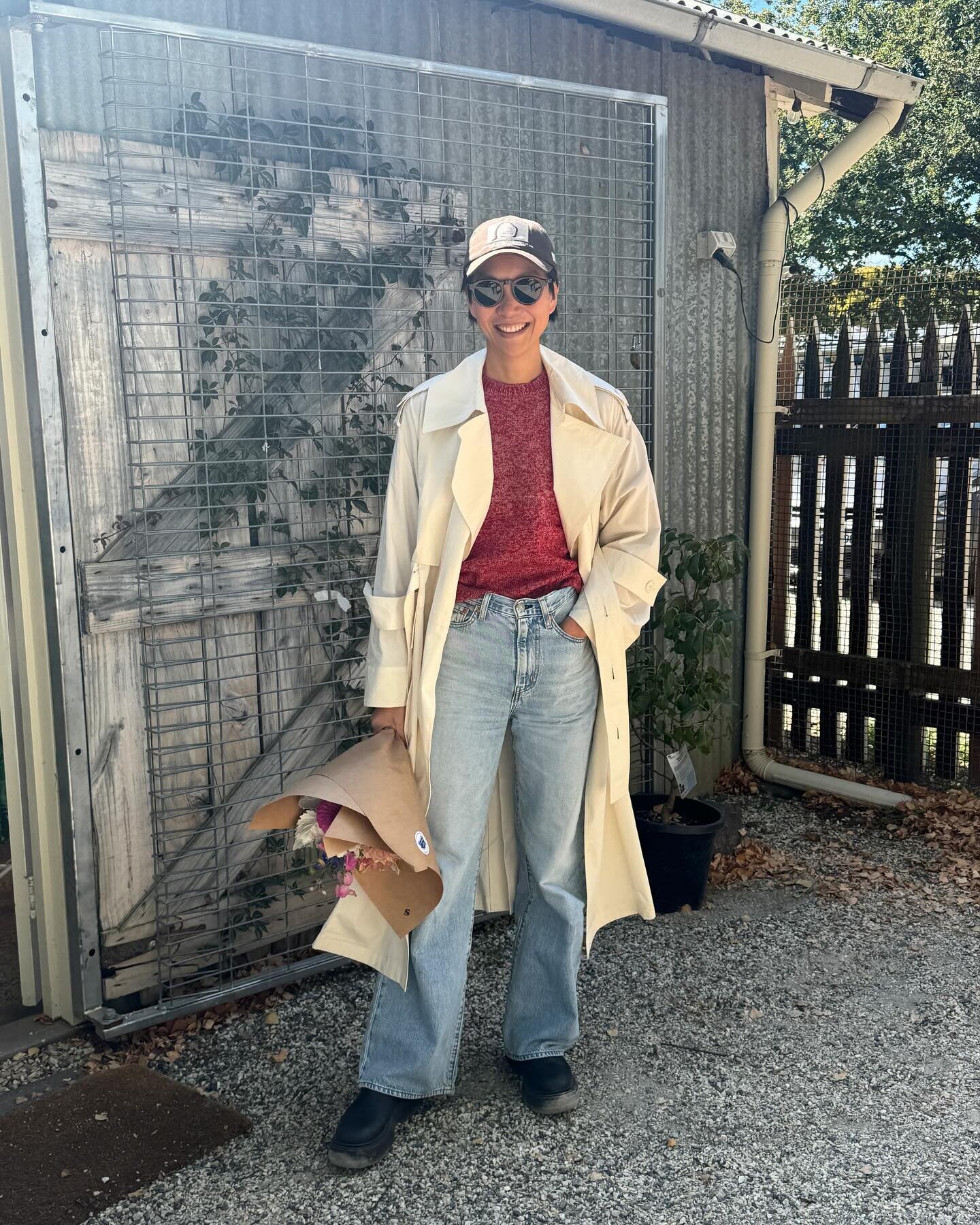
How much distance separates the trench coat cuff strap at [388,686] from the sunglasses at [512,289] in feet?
2.87

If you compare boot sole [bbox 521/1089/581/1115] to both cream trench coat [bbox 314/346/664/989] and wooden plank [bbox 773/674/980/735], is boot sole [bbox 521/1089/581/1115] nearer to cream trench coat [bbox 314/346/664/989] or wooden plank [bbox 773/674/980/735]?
cream trench coat [bbox 314/346/664/989]

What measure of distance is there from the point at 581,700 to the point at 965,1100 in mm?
1457

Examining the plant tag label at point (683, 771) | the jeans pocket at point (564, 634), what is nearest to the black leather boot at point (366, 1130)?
the jeans pocket at point (564, 634)

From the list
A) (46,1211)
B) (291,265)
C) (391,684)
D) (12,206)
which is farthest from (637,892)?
(12,206)

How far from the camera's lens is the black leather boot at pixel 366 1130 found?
267 cm

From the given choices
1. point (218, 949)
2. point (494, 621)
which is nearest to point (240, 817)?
point (218, 949)

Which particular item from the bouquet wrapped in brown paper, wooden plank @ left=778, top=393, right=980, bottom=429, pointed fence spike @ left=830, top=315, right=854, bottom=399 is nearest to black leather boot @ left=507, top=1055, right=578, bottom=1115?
the bouquet wrapped in brown paper

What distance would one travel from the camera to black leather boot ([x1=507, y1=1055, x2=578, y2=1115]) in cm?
289

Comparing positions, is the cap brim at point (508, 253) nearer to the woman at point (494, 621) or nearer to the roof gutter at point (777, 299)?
the woman at point (494, 621)

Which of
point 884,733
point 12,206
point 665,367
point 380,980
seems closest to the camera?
point 380,980

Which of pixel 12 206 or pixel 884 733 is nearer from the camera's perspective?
pixel 12 206

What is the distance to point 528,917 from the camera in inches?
117

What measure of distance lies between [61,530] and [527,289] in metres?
1.42

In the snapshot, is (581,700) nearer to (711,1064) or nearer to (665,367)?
(711,1064)
